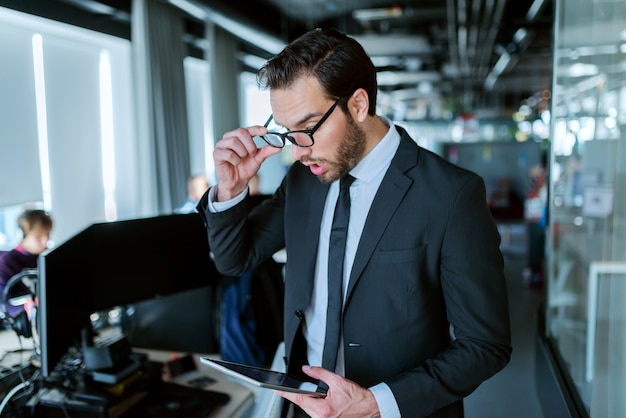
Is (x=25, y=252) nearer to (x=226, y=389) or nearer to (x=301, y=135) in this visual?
(x=226, y=389)

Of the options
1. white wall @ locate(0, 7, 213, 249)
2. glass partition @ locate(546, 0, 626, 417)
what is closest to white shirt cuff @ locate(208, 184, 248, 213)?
glass partition @ locate(546, 0, 626, 417)

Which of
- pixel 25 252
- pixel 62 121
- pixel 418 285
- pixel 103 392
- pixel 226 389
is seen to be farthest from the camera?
pixel 62 121

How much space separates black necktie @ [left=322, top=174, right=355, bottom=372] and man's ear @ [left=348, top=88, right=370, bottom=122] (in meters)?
0.24

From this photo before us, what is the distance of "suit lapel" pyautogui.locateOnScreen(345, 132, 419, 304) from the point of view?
4.25 feet

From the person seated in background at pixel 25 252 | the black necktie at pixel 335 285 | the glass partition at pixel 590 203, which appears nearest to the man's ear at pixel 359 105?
the black necktie at pixel 335 285

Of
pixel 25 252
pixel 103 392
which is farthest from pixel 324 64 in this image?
pixel 25 252

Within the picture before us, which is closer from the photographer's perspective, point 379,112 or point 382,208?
point 382,208

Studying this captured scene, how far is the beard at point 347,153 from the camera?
134cm

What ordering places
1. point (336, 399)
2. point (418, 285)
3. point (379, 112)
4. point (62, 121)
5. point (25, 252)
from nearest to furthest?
point (336, 399) → point (418, 285) → point (25, 252) → point (379, 112) → point (62, 121)

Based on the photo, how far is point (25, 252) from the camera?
224cm

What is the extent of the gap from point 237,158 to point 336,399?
2.22 ft

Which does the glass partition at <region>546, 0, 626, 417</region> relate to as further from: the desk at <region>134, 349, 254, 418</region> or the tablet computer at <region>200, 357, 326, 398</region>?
the desk at <region>134, 349, 254, 418</region>

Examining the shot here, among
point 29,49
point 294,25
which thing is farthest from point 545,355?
point 294,25

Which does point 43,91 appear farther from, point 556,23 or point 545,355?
point 545,355
